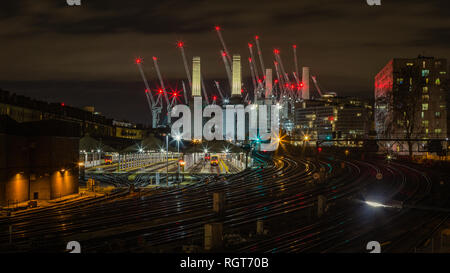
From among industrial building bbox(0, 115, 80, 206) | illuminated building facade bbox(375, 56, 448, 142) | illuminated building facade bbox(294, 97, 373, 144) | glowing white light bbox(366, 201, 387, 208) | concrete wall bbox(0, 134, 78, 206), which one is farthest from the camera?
illuminated building facade bbox(294, 97, 373, 144)

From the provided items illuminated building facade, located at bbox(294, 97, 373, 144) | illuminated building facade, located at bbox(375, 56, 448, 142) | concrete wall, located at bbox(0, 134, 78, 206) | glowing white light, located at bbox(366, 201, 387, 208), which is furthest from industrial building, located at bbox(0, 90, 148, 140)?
illuminated building facade, located at bbox(294, 97, 373, 144)

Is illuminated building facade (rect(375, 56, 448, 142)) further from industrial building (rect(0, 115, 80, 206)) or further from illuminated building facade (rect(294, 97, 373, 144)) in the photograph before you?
industrial building (rect(0, 115, 80, 206))

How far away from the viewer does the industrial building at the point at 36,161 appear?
82.6 feet

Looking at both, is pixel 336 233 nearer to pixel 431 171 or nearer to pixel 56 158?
pixel 56 158

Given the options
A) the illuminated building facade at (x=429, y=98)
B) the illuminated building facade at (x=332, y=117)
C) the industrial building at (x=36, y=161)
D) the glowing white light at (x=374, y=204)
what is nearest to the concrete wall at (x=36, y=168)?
the industrial building at (x=36, y=161)

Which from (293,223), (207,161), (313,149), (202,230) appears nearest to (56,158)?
(202,230)

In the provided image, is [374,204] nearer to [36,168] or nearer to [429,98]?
[36,168]

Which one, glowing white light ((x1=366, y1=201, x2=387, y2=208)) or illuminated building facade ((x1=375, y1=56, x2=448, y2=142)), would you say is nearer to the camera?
glowing white light ((x1=366, y1=201, x2=387, y2=208))

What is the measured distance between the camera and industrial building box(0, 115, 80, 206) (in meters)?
25.2

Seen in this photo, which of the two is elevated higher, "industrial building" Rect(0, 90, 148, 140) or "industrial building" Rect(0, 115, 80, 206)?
"industrial building" Rect(0, 90, 148, 140)

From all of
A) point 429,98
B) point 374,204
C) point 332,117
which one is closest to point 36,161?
point 374,204

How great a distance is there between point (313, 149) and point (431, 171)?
3751cm

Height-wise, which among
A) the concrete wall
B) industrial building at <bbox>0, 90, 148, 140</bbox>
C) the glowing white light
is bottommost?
the glowing white light

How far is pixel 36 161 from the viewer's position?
90.8ft
